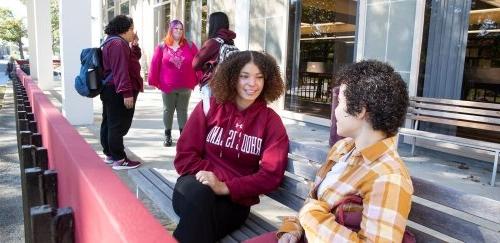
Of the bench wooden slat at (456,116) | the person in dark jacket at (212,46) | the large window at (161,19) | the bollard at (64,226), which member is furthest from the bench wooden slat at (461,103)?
the large window at (161,19)

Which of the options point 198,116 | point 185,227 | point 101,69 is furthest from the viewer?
point 101,69

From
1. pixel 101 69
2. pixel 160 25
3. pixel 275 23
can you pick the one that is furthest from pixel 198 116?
pixel 160 25

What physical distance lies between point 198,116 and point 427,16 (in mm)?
4686

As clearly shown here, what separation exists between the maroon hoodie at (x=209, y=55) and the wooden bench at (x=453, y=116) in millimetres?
2158

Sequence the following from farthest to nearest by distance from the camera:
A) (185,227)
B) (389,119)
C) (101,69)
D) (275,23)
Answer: (275,23), (101,69), (185,227), (389,119)

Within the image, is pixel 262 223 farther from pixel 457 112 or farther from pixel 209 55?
pixel 457 112

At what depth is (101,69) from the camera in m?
4.62

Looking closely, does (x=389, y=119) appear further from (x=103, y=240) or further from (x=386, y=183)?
(x=103, y=240)

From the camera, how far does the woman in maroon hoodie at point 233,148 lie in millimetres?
2234

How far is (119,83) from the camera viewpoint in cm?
449

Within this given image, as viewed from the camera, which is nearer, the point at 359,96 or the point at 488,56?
the point at 359,96

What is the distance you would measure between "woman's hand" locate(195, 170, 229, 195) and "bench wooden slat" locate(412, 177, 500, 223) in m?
0.96

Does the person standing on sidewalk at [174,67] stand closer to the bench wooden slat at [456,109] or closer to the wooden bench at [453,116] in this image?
the wooden bench at [453,116]

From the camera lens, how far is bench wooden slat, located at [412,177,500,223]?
147 centimetres
